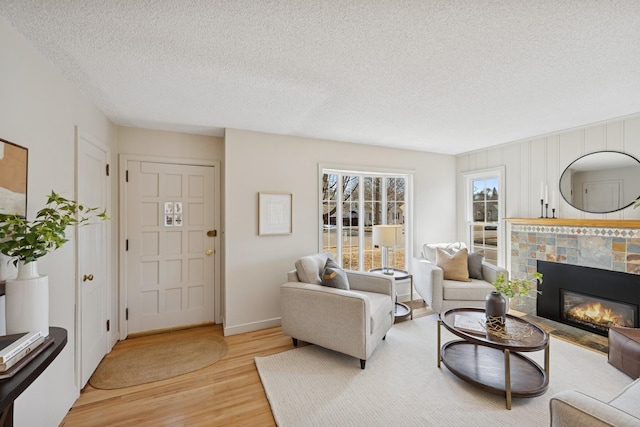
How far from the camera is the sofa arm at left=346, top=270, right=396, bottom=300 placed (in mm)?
2971

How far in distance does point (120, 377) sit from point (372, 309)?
226cm

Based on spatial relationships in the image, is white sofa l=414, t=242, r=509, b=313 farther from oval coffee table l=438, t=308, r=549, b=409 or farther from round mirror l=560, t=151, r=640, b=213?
round mirror l=560, t=151, r=640, b=213

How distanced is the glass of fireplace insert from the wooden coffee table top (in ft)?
5.23

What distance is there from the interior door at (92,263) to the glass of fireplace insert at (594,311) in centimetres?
502

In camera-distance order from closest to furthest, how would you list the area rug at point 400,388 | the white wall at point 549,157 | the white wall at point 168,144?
1. the area rug at point 400,388
2. the white wall at point 549,157
3. the white wall at point 168,144

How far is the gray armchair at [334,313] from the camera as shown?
2354 mm

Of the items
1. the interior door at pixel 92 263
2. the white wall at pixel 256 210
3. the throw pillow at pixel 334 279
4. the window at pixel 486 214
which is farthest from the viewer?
the window at pixel 486 214

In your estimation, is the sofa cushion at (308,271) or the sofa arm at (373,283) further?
the sofa arm at (373,283)

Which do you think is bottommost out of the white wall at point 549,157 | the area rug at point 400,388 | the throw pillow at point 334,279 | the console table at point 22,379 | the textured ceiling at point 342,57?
the area rug at point 400,388

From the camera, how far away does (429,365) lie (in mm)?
2414

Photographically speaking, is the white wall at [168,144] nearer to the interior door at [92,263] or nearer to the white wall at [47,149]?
the interior door at [92,263]

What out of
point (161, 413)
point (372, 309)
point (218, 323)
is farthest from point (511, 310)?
point (161, 413)

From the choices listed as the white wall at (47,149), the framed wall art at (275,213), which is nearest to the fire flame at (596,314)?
the framed wall art at (275,213)

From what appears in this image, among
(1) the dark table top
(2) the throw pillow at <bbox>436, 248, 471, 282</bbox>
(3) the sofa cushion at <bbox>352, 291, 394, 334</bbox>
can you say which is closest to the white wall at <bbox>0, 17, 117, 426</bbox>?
(1) the dark table top
